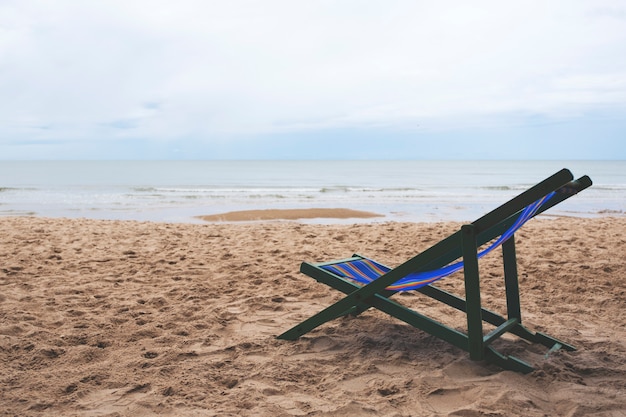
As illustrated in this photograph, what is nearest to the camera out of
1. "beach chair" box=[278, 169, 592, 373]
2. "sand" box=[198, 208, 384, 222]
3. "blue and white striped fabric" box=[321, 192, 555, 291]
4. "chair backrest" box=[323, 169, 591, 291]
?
"chair backrest" box=[323, 169, 591, 291]

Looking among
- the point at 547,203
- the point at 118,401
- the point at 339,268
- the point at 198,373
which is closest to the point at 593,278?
the point at 547,203

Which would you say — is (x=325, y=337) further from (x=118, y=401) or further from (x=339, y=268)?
(x=118, y=401)

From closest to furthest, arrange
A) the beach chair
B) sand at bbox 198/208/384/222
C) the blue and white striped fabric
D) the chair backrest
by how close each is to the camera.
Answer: the chair backrest → the beach chair → the blue and white striped fabric → sand at bbox 198/208/384/222

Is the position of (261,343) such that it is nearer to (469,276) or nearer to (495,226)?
(469,276)

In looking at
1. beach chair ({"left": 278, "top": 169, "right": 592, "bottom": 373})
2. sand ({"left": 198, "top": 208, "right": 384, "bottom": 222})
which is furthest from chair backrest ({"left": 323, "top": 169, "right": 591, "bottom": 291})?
sand ({"left": 198, "top": 208, "right": 384, "bottom": 222})

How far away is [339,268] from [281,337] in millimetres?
633

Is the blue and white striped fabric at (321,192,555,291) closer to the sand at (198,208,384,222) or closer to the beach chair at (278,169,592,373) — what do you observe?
the beach chair at (278,169,592,373)

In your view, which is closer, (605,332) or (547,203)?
(547,203)

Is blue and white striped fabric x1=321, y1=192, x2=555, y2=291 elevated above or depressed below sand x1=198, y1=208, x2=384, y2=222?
above

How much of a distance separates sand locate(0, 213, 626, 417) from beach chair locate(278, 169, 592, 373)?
15cm

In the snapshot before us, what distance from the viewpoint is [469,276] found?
255cm

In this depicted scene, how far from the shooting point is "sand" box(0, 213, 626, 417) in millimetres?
2391

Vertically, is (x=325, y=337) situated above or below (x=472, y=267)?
below

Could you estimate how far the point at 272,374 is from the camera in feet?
8.93
